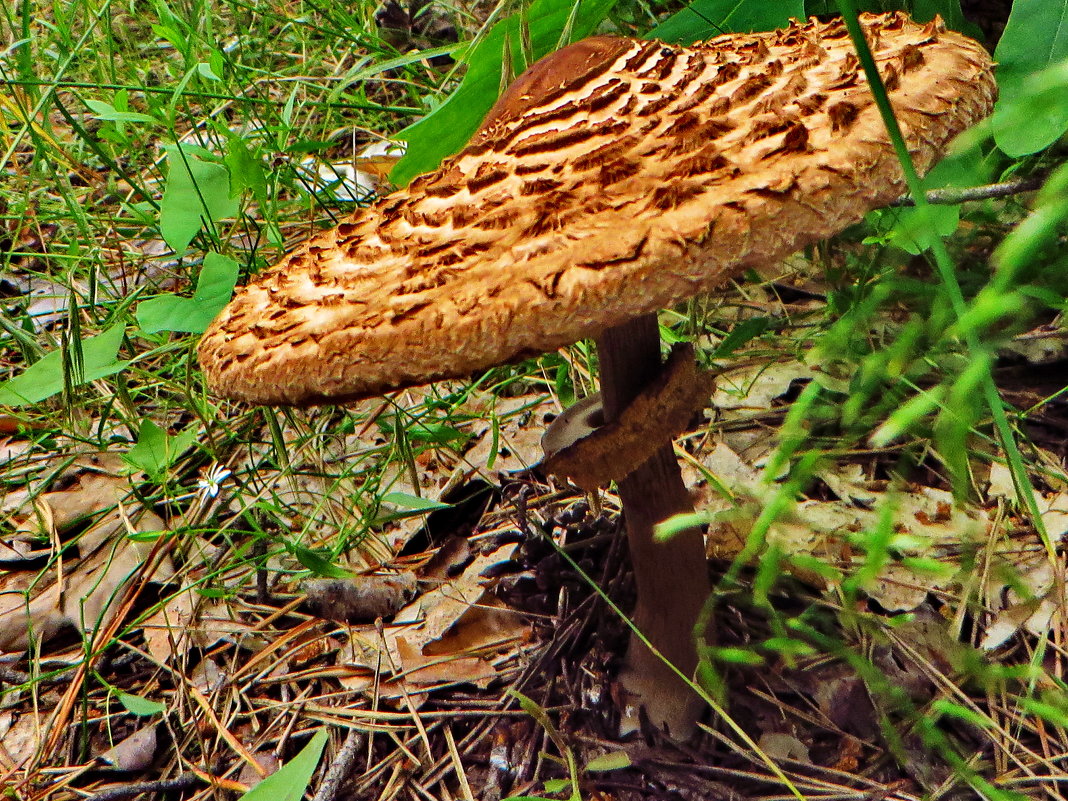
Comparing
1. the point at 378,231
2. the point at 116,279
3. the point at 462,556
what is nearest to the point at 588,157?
the point at 378,231

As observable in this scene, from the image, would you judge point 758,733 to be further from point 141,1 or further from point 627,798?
point 141,1

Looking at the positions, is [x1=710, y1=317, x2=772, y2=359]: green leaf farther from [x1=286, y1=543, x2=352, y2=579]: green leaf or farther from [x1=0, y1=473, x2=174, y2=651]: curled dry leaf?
[x1=0, y1=473, x2=174, y2=651]: curled dry leaf

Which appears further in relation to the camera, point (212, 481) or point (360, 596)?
point (212, 481)

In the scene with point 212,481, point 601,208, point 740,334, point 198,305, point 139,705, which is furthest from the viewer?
point 212,481

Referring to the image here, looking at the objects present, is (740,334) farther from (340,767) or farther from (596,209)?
(340,767)

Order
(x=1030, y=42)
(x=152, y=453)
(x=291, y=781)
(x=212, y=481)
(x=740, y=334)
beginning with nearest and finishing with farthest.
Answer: (x=291, y=781) < (x=1030, y=42) < (x=740, y=334) < (x=152, y=453) < (x=212, y=481)

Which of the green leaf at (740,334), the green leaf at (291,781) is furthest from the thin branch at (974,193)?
the green leaf at (291,781)

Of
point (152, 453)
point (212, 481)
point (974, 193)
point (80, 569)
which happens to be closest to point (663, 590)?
point (974, 193)
